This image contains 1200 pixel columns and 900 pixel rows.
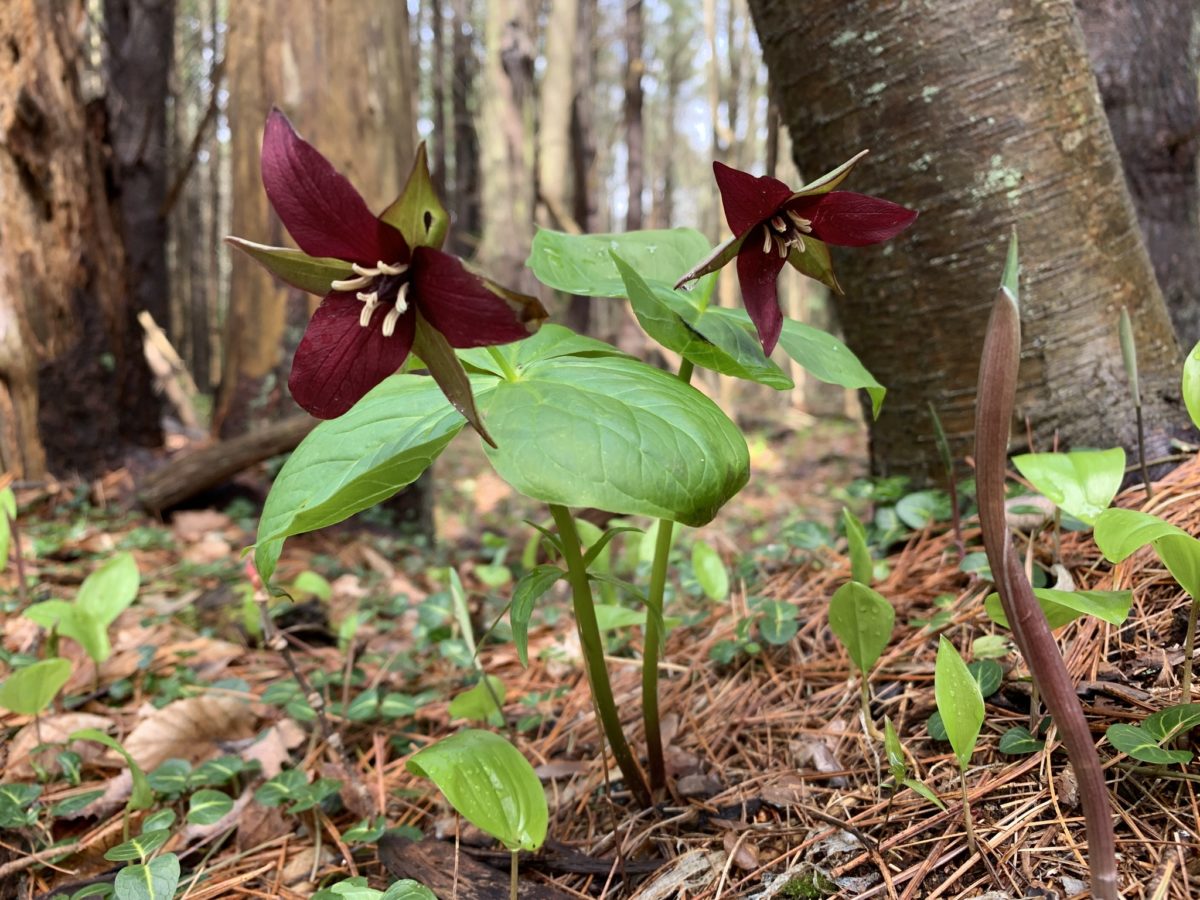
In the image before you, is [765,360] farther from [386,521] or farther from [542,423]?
[386,521]

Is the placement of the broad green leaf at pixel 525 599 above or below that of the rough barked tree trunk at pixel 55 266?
below

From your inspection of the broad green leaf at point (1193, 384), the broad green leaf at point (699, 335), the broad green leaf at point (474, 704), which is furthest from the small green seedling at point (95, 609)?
the broad green leaf at point (1193, 384)

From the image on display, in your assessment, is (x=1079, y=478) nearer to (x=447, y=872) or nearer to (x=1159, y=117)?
(x=447, y=872)

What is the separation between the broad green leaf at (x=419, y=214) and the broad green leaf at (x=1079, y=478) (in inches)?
39.0

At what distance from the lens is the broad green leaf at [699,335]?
98 cm

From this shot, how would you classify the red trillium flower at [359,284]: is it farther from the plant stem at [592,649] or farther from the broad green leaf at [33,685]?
the broad green leaf at [33,685]

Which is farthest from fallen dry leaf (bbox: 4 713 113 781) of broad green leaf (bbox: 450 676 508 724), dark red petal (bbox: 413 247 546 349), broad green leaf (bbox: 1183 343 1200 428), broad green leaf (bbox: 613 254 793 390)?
broad green leaf (bbox: 1183 343 1200 428)

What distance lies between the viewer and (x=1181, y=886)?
0.85m

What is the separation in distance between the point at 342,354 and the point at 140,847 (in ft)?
2.72

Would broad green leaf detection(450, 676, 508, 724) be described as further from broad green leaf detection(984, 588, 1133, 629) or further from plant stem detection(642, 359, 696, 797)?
broad green leaf detection(984, 588, 1133, 629)

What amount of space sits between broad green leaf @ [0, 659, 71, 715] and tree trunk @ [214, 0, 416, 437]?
2788 millimetres

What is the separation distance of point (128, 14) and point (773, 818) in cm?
974

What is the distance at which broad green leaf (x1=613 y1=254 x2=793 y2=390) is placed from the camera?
984 mm

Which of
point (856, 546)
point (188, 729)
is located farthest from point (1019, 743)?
point (188, 729)
